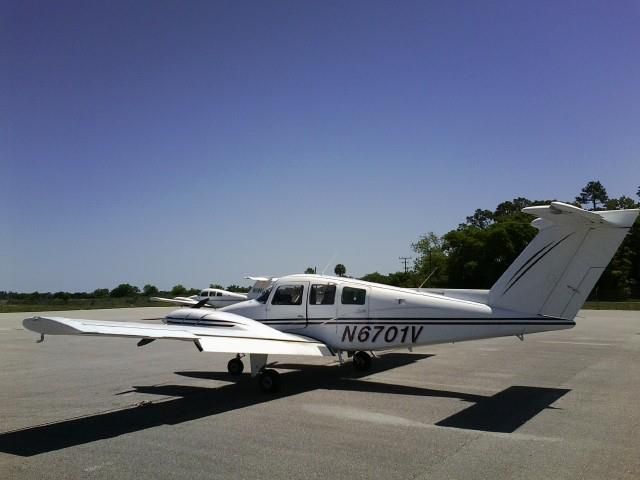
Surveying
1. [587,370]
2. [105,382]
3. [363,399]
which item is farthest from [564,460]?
[105,382]

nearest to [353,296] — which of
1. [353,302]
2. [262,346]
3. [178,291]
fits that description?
[353,302]

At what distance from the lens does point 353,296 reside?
11.6 metres

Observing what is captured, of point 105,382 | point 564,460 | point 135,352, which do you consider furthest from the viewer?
point 135,352

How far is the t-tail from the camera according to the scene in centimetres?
898

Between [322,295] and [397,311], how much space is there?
177cm

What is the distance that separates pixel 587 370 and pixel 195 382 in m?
8.87

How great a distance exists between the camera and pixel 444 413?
852 centimetres

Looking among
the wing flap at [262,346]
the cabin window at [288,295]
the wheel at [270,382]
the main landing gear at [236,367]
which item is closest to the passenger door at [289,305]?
the cabin window at [288,295]

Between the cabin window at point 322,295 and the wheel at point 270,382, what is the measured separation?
2.18 m

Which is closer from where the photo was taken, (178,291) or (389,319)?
(389,319)

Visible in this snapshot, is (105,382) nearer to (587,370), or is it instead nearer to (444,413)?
(444,413)

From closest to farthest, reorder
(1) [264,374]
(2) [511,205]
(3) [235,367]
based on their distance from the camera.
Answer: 1. (1) [264,374]
2. (3) [235,367]
3. (2) [511,205]

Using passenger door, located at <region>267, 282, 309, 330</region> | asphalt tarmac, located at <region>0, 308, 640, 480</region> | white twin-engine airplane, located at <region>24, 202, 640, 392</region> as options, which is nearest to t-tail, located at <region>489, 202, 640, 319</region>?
white twin-engine airplane, located at <region>24, 202, 640, 392</region>

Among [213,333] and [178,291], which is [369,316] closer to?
[213,333]
